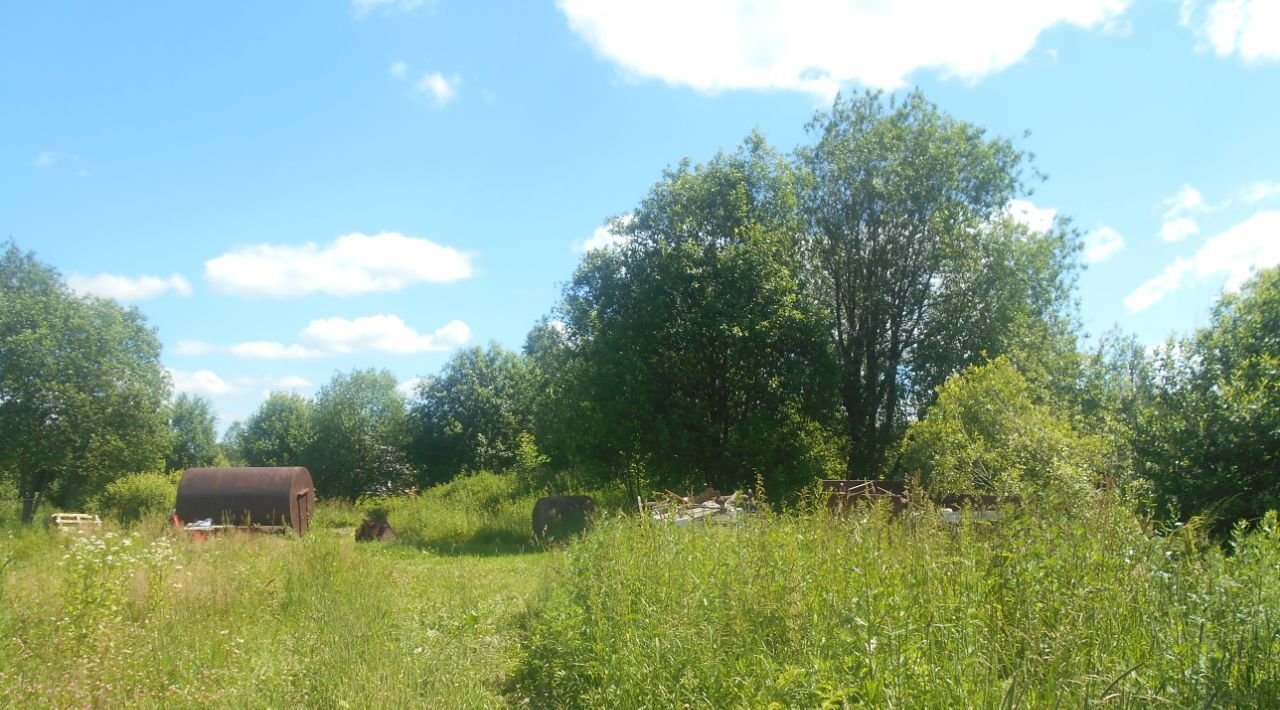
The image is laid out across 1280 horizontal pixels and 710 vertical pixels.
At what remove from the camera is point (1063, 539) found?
4520mm

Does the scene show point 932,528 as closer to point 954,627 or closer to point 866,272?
point 954,627

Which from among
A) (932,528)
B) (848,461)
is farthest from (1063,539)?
(848,461)

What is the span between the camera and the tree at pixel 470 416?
43.2m

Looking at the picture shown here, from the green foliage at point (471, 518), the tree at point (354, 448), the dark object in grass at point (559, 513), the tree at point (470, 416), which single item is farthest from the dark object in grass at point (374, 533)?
the tree at point (354, 448)

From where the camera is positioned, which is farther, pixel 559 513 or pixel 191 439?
pixel 191 439

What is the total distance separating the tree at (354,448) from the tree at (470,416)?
1859 mm

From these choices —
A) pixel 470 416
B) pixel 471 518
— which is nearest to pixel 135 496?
pixel 471 518

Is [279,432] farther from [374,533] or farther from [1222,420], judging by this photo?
[1222,420]

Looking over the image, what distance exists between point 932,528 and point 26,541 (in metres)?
15.9

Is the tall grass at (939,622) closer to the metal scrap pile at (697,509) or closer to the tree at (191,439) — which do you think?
the metal scrap pile at (697,509)

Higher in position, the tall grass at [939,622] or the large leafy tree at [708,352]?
the large leafy tree at [708,352]

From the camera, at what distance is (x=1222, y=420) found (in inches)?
340

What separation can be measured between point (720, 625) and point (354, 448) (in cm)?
4433

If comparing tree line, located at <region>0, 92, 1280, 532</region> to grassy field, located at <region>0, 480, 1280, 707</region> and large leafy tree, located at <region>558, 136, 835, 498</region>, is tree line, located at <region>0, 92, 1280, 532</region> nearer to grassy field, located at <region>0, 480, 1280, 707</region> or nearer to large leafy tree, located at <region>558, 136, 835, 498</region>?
large leafy tree, located at <region>558, 136, 835, 498</region>
